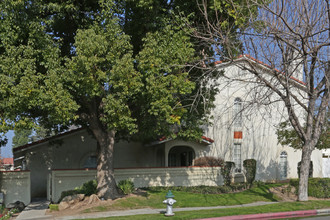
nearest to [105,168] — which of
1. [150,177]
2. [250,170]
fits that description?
[150,177]

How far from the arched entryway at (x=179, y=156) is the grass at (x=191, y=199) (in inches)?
257

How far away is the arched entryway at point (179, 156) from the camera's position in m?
24.7

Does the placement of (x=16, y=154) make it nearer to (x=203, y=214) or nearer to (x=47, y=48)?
(x=47, y=48)

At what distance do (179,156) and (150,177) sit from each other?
6.49 metres

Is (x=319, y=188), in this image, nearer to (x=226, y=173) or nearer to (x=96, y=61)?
(x=226, y=173)

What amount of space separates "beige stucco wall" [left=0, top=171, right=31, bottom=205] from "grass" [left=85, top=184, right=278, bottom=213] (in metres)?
4.98

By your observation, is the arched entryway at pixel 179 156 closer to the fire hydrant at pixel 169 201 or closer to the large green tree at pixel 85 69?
the large green tree at pixel 85 69

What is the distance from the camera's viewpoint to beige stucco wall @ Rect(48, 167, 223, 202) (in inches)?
687

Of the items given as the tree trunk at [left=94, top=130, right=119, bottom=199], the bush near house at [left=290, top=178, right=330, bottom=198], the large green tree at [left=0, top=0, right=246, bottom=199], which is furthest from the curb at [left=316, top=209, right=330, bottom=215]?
the tree trunk at [left=94, top=130, right=119, bottom=199]

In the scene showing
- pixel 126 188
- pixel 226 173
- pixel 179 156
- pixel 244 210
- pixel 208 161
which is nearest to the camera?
pixel 244 210

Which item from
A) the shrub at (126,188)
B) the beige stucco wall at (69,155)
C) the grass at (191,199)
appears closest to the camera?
the grass at (191,199)

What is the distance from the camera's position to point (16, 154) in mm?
21219

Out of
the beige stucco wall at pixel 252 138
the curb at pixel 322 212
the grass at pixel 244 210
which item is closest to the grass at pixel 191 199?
the grass at pixel 244 210

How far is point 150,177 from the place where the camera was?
64.2ft
